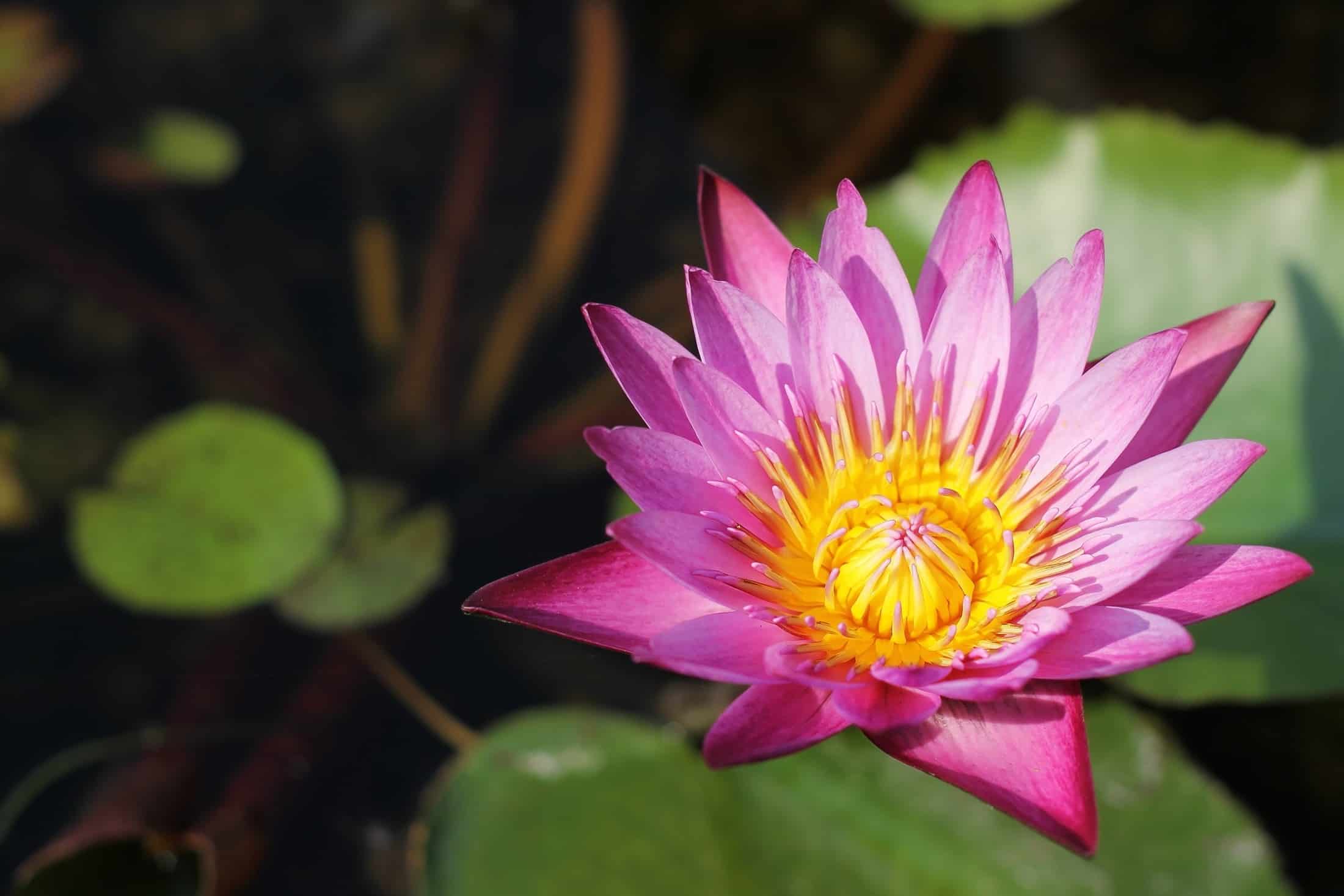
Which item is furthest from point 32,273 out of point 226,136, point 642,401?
point 642,401

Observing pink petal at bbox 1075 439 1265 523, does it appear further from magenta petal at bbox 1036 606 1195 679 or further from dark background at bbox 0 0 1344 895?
dark background at bbox 0 0 1344 895

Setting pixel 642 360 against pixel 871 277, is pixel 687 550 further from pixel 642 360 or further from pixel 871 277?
pixel 871 277

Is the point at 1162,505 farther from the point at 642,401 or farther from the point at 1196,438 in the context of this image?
the point at 1196,438

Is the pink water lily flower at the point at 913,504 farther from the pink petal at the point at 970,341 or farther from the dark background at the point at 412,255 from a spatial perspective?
the dark background at the point at 412,255

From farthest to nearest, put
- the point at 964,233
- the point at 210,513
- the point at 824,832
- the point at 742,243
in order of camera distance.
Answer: the point at 210,513 < the point at 824,832 < the point at 742,243 < the point at 964,233

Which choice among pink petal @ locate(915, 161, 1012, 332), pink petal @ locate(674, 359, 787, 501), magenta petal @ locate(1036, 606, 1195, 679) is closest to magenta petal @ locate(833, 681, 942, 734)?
magenta petal @ locate(1036, 606, 1195, 679)

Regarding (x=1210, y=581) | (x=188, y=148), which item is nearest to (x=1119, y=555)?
(x=1210, y=581)
